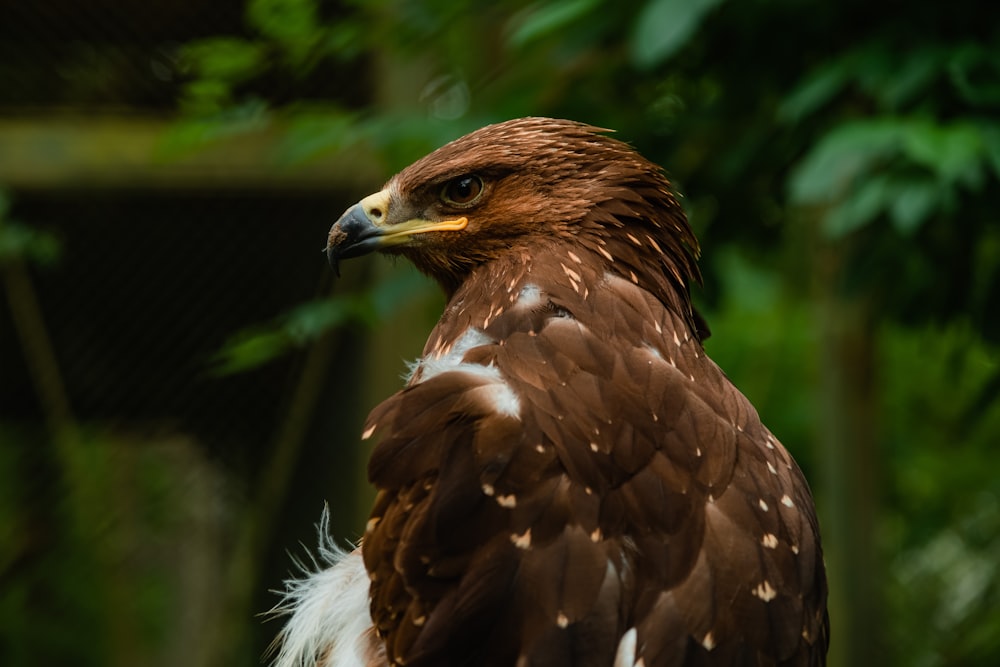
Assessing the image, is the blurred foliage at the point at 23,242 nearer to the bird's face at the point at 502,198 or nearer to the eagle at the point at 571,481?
the bird's face at the point at 502,198

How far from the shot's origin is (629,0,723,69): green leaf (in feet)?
8.45

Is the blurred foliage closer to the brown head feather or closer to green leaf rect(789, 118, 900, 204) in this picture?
the brown head feather

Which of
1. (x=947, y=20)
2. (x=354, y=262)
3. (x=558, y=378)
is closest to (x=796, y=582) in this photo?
(x=558, y=378)

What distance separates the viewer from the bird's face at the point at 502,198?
7.41 ft

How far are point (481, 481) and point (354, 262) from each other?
2287 millimetres

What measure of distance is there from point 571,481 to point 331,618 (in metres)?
0.57

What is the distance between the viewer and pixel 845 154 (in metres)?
2.64

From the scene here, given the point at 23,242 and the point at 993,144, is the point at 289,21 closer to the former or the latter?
the point at 23,242

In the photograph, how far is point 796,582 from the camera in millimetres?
2006

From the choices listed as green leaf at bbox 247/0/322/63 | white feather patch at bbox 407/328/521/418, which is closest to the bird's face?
white feather patch at bbox 407/328/521/418

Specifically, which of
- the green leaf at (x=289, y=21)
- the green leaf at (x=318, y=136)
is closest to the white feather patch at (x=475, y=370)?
the green leaf at (x=318, y=136)

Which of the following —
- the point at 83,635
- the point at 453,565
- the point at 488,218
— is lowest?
the point at 83,635

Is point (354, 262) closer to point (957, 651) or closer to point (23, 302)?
point (23, 302)

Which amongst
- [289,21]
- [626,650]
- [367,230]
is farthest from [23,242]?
[626,650]
